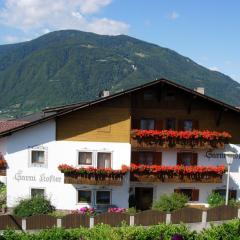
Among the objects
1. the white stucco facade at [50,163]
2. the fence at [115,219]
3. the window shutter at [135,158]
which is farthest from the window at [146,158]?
the fence at [115,219]

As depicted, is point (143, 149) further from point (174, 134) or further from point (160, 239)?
point (160, 239)

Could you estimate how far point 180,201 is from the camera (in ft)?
90.4

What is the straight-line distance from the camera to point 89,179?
27.5m

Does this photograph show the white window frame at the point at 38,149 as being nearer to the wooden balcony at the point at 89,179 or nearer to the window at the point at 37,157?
the window at the point at 37,157

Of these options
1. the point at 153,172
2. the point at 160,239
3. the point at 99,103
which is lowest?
the point at 160,239

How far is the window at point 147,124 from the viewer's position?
28812 mm

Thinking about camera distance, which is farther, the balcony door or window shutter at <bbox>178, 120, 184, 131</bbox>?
the balcony door

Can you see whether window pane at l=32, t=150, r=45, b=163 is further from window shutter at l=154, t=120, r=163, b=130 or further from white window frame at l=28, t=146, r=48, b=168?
window shutter at l=154, t=120, r=163, b=130

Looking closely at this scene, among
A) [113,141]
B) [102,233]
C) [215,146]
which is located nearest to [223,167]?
[215,146]

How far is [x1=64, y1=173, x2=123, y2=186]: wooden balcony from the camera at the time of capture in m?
27.5

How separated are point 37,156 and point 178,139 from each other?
860 cm

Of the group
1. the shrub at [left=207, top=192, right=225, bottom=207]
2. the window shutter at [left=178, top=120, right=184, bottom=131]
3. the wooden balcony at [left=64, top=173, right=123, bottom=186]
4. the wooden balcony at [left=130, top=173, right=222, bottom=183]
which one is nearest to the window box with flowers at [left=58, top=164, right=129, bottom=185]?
the wooden balcony at [left=64, top=173, right=123, bottom=186]

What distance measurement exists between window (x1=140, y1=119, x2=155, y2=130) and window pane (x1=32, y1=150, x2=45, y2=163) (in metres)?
6.27

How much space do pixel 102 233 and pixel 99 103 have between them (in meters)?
11.6
